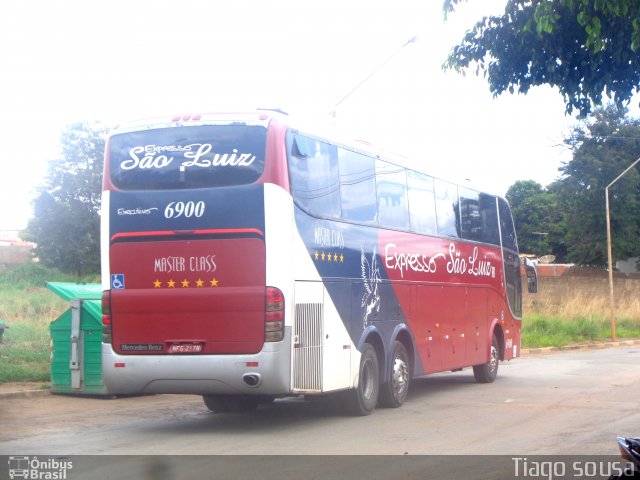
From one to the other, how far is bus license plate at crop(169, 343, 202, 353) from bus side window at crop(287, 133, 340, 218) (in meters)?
2.23

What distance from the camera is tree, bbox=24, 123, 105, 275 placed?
187 feet

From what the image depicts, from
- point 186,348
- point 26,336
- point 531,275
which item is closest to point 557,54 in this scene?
point 186,348

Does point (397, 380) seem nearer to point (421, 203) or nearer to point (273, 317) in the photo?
point (421, 203)

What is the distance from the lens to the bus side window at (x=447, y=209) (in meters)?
16.3

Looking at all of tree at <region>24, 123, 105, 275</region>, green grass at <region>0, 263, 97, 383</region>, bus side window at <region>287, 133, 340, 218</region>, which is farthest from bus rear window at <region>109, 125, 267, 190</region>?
tree at <region>24, 123, 105, 275</region>

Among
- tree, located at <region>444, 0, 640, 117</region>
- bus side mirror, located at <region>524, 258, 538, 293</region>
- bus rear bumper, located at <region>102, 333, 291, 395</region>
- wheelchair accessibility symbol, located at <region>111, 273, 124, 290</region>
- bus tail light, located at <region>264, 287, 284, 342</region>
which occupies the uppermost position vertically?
tree, located at <region>444, 0, 640, 117</region>

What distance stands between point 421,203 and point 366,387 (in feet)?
12.3

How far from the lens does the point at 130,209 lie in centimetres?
1161

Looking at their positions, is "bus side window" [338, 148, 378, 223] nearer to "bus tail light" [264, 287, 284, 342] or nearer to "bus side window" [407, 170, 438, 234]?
"bus side window" [407, 170, 438, 234]

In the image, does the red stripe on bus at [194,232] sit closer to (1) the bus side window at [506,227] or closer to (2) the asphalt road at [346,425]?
(2) the asphalt road at [346,425]

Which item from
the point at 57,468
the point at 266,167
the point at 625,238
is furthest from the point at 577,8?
the point at 625,238

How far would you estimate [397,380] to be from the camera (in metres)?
14.2

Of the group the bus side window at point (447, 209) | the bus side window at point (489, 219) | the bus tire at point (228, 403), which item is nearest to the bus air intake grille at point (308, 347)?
the bus tire at point (228, 403)

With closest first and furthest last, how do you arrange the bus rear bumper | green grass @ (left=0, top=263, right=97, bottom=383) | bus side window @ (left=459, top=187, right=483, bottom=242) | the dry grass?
the bus rear bumper < green grass @ (left=0, top=263, right=97, bottom=383) < bus side window @ (left=459, top=187, right=483, bottom=242) < the dry grass
